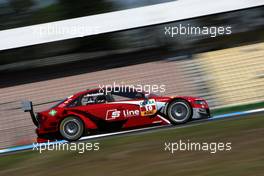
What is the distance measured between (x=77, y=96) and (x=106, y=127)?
996mm

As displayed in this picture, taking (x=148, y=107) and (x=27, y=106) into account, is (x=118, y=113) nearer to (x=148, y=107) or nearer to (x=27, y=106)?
(x=148, y=107)

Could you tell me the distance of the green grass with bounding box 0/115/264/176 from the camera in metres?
6.83

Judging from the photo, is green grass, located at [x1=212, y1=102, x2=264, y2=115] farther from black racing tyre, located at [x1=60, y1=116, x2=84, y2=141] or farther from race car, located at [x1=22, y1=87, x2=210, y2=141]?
black racing tyre, located at [x1=60, y1=116, x2=84, y2=141]

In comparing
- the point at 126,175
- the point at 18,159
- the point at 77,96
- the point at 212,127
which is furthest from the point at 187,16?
the point at 126,175

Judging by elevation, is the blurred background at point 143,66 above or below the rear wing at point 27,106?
above

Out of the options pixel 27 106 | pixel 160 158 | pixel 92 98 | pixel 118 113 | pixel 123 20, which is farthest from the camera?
pixel 123 20

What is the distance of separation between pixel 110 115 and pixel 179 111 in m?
1.56

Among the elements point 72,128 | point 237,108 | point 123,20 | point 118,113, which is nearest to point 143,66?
point 123,20

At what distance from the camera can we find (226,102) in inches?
603

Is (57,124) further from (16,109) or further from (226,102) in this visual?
(226,102)

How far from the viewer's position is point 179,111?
37.3ft

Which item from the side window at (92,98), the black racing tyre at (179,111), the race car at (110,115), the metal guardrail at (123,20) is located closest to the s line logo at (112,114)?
the race car at (110,115)

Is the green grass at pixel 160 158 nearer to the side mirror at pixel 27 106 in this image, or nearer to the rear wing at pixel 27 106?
the rear wing at pixel 27 106

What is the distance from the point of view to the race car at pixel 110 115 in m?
11.2
